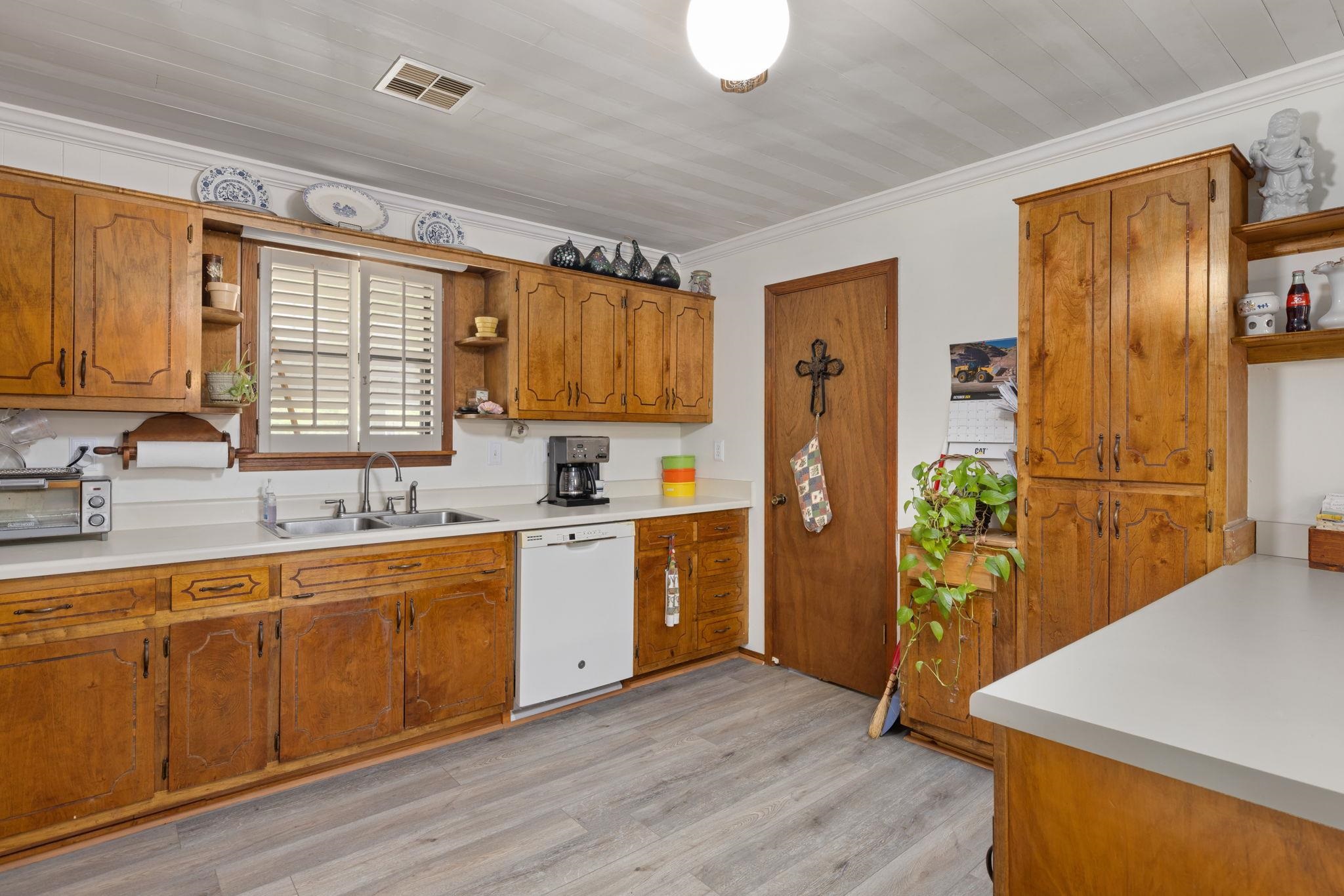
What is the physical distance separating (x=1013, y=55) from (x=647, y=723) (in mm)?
2964

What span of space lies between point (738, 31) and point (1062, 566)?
2092mm

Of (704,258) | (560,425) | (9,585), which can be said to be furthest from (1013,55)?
(9,585)

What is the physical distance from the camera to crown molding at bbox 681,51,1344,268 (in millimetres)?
2264

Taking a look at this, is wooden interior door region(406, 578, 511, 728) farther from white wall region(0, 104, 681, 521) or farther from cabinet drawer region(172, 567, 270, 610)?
white wall region(0, 104, 681, 521)

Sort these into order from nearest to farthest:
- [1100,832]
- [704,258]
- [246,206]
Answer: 1. [1100,832]
2. [246,206]
3. [704,258]

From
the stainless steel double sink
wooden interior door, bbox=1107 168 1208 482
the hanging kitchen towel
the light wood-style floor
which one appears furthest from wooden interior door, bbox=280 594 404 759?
wooden interior door, bbox=1107 168 1208 482

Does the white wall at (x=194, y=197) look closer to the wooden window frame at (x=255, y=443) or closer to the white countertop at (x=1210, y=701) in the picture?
the wooden window frame at (x=255, y=443)

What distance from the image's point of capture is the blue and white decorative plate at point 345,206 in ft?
9.92

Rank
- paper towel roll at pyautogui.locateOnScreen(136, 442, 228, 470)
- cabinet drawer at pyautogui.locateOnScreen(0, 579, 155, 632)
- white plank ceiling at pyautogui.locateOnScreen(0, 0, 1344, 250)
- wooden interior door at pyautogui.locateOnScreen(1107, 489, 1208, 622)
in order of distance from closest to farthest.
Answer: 1. white plank ceiling at pyautogui.locateOnScreen(0, 0, 1344, 250)
2. cabinet drawer at pyautogui.locateOnScreen(0, 579, 155, 632)
3. wooden interior door at pyautogui.locateOnScreen(1107, 489, 1208, 622)
4. paper towel roll at pyautogui.locateOnScreen(136, 442, 228, 470)

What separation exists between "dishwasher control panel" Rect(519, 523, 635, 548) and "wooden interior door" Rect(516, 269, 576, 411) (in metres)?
0.70

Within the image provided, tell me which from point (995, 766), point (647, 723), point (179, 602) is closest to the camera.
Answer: point (995, 766)

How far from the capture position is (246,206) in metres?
2.83

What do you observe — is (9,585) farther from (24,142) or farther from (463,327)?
(463,327)

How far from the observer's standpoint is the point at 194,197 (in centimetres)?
289
